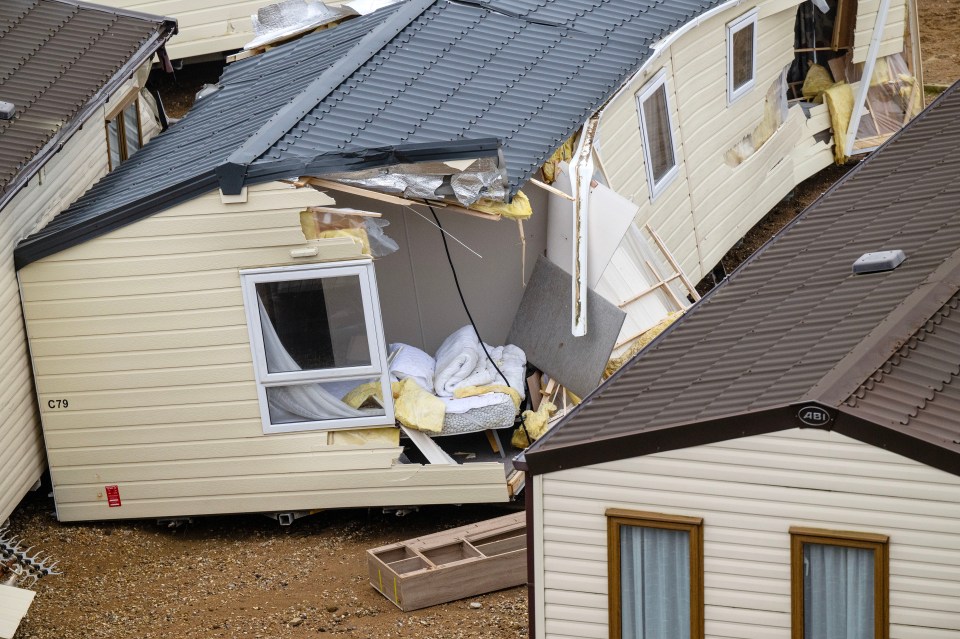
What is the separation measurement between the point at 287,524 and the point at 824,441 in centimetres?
614

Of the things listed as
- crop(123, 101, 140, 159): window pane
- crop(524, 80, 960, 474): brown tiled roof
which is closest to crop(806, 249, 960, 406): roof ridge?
crop(524, 80, 960, 474): brown tiled roof

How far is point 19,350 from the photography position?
1209cm

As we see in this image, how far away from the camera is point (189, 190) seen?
37.9ft

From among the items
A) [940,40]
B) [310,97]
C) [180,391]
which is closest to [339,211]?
[310,97]

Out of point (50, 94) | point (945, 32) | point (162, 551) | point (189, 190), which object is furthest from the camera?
point (945, 32)

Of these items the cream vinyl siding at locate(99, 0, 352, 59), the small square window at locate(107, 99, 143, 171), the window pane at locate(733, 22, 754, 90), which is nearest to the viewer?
the small square window at locate(107, 99, 143, 171)

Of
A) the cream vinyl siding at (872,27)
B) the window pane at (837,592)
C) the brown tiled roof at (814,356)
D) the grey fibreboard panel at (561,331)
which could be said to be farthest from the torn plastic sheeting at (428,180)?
the cream vinyl siding at (872,27)

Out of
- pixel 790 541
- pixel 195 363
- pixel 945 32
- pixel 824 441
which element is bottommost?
pixel 945 32

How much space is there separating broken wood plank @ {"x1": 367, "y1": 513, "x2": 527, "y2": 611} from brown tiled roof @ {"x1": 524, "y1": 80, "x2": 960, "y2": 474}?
9.13ft

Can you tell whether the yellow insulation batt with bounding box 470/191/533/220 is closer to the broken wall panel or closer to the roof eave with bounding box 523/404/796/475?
the broken wall panel

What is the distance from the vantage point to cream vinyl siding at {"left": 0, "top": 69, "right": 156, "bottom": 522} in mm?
11859

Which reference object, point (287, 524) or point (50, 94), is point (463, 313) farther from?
point (50, 94)

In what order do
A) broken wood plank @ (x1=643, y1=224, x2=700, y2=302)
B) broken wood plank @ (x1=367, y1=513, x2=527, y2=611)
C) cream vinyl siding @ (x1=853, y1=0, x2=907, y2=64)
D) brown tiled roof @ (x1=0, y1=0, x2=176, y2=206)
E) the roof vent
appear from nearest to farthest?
the roof vent < broken wood plank @ (x1=367, y1=513, x2=527, y2=611) < brown tiled roof @ (x1=0, y1=0, x2=176, y2=206) < broken wood plank @ (x1=643, y1=224, x2=700, y2=302) < cream vinyl siding @ (x1=853, y1=0, x2=907, y2=64)

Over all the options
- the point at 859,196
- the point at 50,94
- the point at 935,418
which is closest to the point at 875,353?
the point at 935,418
